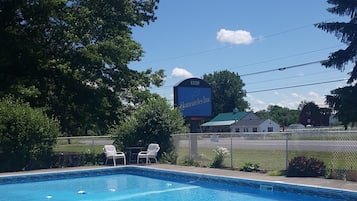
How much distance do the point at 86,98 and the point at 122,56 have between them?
3.18m

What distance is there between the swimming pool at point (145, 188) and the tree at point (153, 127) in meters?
2.16

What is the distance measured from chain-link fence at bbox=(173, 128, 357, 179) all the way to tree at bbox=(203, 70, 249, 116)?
8616cm


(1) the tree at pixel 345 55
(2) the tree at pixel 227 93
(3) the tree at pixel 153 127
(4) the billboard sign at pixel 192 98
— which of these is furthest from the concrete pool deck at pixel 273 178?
(2) the tree at pixel 227 93

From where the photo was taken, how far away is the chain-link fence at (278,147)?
1173cm

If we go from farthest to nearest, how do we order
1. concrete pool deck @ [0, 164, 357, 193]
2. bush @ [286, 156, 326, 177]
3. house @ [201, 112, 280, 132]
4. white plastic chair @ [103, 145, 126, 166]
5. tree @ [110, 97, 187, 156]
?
house @ [201, 112, 280, 132] < tree @ [110, 97, 187, 156] < white plastic chair @ [103, 145, 126, 166] < bush @ [286, 156, 326, 177] < concrete pool deck @ [0, 164, 357, 193]

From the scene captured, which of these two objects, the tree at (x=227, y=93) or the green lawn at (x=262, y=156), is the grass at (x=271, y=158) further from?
the tree at (x=227, y=93)

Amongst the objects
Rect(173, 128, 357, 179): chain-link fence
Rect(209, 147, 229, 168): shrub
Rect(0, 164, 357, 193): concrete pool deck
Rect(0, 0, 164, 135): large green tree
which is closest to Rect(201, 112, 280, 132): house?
Rect(0, 0, 164, 135): large green tree

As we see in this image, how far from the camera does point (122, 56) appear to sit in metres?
24.8

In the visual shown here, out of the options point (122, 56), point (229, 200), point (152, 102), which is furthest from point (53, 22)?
point (229, 200)

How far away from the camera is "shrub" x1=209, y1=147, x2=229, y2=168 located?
51.5 ft

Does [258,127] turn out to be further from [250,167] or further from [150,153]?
[250,167]

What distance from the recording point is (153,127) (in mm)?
18797

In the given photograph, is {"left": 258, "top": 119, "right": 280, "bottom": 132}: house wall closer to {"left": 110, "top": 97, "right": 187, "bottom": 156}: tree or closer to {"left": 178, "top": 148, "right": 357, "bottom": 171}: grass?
{"left": 178, "top": 148, "right": 357, "bottom": 171}: grass

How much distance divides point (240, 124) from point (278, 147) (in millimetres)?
57672
